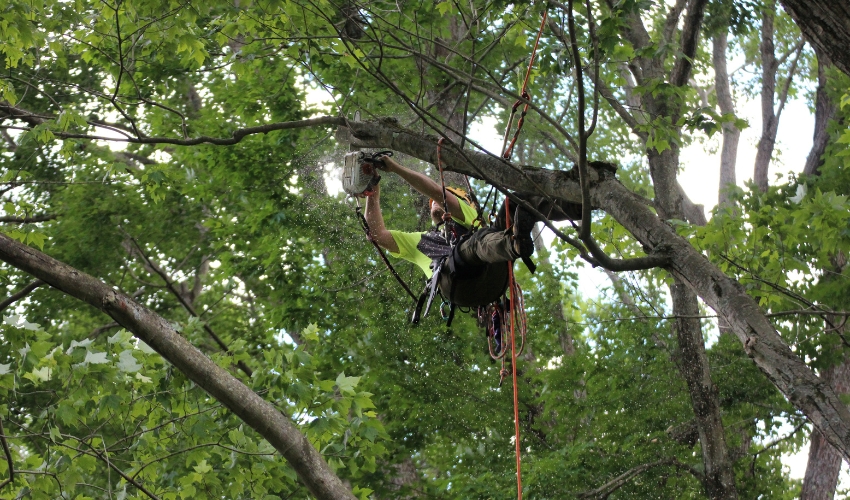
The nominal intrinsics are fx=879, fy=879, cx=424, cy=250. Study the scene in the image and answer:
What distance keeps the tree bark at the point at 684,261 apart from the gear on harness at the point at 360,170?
0.52 feet

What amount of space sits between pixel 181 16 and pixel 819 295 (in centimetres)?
537

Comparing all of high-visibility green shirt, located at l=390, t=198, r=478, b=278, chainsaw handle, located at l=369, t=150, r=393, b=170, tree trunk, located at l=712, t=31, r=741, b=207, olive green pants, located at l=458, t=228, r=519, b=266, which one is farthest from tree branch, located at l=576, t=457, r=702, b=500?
tree trunk, located at l=712, t=31, r=741, b=207

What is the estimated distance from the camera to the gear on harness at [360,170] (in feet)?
15.0

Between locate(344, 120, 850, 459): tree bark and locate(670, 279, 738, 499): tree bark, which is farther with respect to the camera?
locate(670, 279, 738, 499): tree bark

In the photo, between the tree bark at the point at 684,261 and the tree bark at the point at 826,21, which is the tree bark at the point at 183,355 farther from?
the tree bark at the point at 826,21

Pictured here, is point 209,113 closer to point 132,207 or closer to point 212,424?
point 132,207

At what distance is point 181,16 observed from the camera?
5.73 m

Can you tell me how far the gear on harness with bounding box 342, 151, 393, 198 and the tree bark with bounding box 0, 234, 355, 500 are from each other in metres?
1.18

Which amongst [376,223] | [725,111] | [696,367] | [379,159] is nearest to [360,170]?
[379,159]

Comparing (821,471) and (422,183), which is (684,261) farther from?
(821,471)

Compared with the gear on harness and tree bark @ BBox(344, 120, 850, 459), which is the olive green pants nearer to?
tree bark @ BBox(344, 120, 850, 459)

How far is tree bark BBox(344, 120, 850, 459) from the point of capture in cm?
270

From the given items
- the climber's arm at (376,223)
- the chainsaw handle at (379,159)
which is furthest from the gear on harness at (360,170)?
the climber's arm at (376,223)

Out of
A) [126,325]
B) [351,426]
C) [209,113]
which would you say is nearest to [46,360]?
[126,325]
